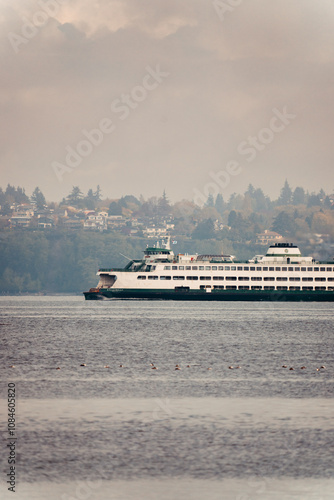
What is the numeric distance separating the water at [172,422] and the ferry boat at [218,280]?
248 feet

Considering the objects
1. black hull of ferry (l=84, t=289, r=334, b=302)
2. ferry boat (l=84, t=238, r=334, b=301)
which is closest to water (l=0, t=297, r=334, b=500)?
black hull of ferry (l=84, t=289, r=334, b=302)

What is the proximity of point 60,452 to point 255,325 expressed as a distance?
190ft

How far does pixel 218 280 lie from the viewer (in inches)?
5236

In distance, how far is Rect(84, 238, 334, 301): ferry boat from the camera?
132 meters

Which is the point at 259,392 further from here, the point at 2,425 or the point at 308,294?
the point at 308,294

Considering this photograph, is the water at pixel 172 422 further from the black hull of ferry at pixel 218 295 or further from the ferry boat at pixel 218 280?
the ferry boat at pixel 218 280

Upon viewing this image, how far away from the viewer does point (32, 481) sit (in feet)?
72.6

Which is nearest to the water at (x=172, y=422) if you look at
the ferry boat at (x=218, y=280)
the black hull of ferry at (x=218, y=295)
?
the black hull of ferry at (x=218, y=295)

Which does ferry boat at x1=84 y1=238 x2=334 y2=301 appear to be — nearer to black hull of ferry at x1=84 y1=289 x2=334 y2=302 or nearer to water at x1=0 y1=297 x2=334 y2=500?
black hull of ferry at x1=84 y1=289 x2=334 y2=302

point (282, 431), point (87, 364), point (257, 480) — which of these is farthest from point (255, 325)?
point (257, 480)

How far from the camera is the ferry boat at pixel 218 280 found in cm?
13188

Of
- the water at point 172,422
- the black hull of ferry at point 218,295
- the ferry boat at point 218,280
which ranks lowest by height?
the water at point 172,422

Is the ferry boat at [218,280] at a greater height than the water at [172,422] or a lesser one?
greater

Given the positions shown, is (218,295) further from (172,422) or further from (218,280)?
(172,422)
